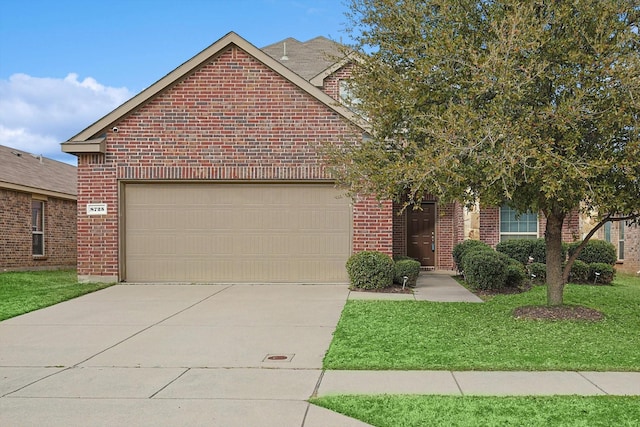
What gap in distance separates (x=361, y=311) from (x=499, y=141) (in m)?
4.22

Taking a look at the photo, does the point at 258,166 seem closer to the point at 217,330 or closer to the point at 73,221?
the point at 217,330

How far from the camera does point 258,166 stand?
1425 cm

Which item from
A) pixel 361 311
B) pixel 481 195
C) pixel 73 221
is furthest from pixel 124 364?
pixel 73 221

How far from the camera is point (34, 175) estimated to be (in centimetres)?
2223

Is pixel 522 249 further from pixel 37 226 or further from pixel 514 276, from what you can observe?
pixel 37 226

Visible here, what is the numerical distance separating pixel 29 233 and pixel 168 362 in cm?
1597

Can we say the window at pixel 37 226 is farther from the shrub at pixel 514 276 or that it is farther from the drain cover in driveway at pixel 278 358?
the drain cover in driveway at pixel 278 358

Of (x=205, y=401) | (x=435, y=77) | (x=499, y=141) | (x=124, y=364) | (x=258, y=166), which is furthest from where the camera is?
(x=258, y=166)

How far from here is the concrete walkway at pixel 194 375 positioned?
206 inches

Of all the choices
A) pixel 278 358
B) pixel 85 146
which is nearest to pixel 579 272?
pixel 278 358

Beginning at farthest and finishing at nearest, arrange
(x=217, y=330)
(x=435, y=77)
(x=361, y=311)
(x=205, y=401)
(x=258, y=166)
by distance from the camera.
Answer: (x=258, y=166), (x=361, y=311), (x=217, y=330), (x=435, y=77), (x=205, y=401)

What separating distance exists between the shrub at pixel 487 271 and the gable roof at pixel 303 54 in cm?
1025

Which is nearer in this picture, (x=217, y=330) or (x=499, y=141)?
(x=499, y=141)

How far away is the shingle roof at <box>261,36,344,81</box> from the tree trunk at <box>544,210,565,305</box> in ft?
41.9
